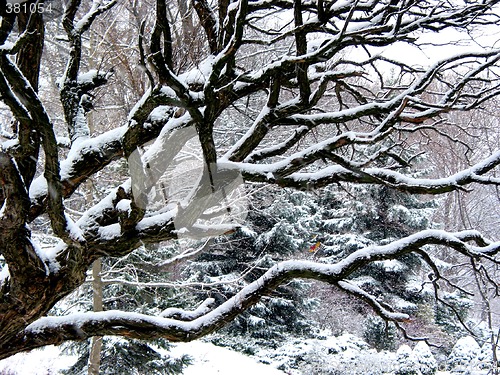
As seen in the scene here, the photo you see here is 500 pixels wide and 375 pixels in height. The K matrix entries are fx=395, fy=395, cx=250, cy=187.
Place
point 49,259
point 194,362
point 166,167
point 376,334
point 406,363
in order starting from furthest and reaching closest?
1. point 376,334
2. point 194,362
3. point 406,363
4. point 166,167
5. point 49,259

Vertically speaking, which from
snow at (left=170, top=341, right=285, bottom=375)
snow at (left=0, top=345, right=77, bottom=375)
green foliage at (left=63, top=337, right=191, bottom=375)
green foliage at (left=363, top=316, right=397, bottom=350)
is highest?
green foliage at (left=363, top=316, right=397, bottom=350)

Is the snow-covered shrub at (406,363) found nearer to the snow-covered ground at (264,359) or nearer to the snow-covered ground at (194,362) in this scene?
the snow-covered ground at (264,359)

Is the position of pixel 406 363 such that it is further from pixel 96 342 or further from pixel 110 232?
pixel 110 232

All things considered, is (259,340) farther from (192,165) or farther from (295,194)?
(192,165)

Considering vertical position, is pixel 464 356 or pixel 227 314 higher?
pixel 227 314

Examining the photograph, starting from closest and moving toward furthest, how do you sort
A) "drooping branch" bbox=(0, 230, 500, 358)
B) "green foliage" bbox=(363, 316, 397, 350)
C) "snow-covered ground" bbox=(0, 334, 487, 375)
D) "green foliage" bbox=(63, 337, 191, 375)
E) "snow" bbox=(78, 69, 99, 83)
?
"drooping branch" bbox=(0, 230, 500, 358) < "snow" bbox=(78, 69, 99, 83) < "green foliage" bbox=(63, 337, 191, 375) < "snow-covered ground" bbox=(0, 334, 487, 375) < "green foliage" bbox=(363, 316, 397, 350)

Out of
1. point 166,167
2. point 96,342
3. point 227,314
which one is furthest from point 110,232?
point 96,342

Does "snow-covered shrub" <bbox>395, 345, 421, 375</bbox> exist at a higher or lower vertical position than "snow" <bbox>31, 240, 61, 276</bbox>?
lower

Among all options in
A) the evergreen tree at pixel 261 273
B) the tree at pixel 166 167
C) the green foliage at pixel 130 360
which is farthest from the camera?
the evergreen tree at pixel 261 273

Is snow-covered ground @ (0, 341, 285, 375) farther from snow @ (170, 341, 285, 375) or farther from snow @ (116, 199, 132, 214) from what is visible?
snow @ (116, 199, 132, 214)

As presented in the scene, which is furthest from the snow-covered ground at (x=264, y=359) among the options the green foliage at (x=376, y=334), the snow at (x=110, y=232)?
the snow at (x=110, y=232)

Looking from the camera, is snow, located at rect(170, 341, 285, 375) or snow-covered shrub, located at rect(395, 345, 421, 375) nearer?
snow-covered shrub, located at rect(395, 345, 421, 375)

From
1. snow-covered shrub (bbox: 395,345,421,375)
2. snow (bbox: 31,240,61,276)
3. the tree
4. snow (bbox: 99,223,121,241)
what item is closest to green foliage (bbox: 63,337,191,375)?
snow-covered shrub (bbox: 395,345,421,375)

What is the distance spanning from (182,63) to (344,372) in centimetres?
840
